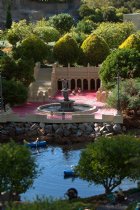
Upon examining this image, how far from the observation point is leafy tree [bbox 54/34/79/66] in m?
78.8

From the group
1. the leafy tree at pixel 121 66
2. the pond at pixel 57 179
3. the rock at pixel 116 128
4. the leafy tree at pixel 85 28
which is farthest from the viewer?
the leafy tree at pixel 85 28

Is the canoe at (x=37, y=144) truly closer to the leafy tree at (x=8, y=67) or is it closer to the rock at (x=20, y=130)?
the rock at (x=20, y=130)

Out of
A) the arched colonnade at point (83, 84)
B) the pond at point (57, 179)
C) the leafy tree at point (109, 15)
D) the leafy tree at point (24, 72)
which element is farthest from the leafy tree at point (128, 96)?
the leafy tree at point (109, 15)

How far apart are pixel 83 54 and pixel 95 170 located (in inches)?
1687

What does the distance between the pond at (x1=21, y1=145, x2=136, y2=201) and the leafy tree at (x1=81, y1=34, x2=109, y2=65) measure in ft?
79.9

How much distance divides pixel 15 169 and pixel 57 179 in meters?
10.3

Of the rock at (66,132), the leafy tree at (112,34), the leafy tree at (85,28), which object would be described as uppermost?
the leafy tree at (85,28)

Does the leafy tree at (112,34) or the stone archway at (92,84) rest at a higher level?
the leafy tree at (112,34)

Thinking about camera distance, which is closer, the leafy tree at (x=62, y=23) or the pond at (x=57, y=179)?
the pond at (x=57, y=179)

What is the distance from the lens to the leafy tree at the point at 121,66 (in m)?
67.8

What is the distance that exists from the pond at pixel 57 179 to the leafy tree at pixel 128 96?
25.3ft

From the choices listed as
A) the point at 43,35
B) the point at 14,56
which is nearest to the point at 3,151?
the point at 14,56

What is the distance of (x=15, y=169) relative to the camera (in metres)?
37.0

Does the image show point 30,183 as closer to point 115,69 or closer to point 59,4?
point 115,69
